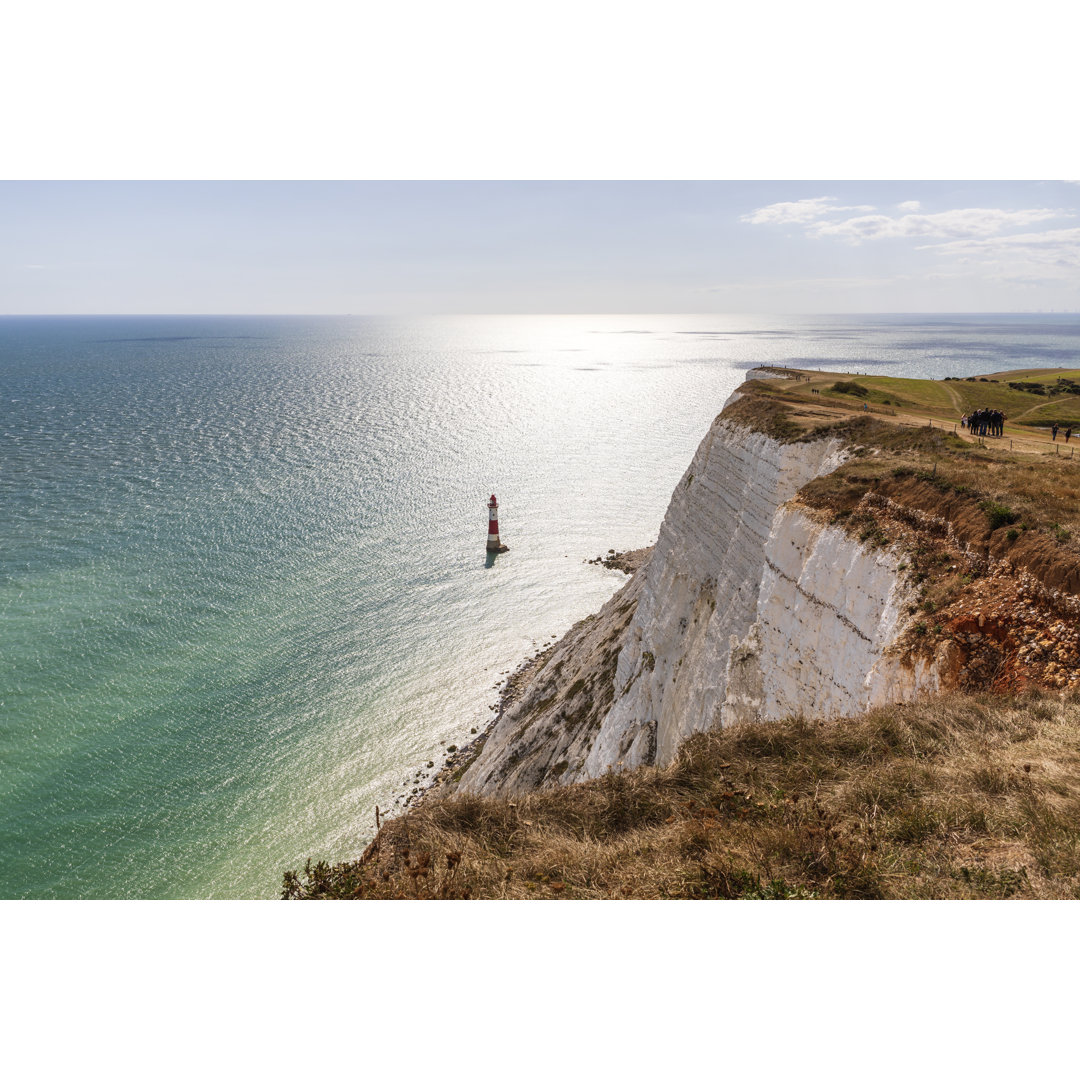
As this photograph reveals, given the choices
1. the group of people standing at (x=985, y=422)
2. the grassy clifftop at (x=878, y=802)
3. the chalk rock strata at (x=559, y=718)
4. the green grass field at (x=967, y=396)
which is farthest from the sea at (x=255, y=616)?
the group of people standing at (x=985, y=422)

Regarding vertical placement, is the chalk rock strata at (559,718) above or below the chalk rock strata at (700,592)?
below

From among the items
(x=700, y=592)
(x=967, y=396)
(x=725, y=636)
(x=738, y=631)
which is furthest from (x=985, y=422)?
(x=967, y=396)

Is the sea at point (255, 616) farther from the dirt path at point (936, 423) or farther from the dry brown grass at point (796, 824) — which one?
the dirt path at point (936, 423)

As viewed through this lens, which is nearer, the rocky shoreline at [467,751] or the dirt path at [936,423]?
the dirt path at [936,423]

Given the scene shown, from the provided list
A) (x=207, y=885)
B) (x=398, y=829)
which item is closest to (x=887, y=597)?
(x=398, y=829)

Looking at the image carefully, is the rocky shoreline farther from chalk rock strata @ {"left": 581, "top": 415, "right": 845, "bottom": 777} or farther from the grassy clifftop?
the grassy clifftop

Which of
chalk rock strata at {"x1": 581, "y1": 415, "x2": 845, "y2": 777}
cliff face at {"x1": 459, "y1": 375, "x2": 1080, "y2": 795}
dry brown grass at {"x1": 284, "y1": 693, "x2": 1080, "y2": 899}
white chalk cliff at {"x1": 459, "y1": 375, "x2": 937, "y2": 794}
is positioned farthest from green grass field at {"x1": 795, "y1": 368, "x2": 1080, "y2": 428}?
dry brown grass at {"x1": 284, "y1": 693, "x2": 1080, "y2": 899}

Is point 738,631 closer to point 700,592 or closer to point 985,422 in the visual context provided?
point 700,592
